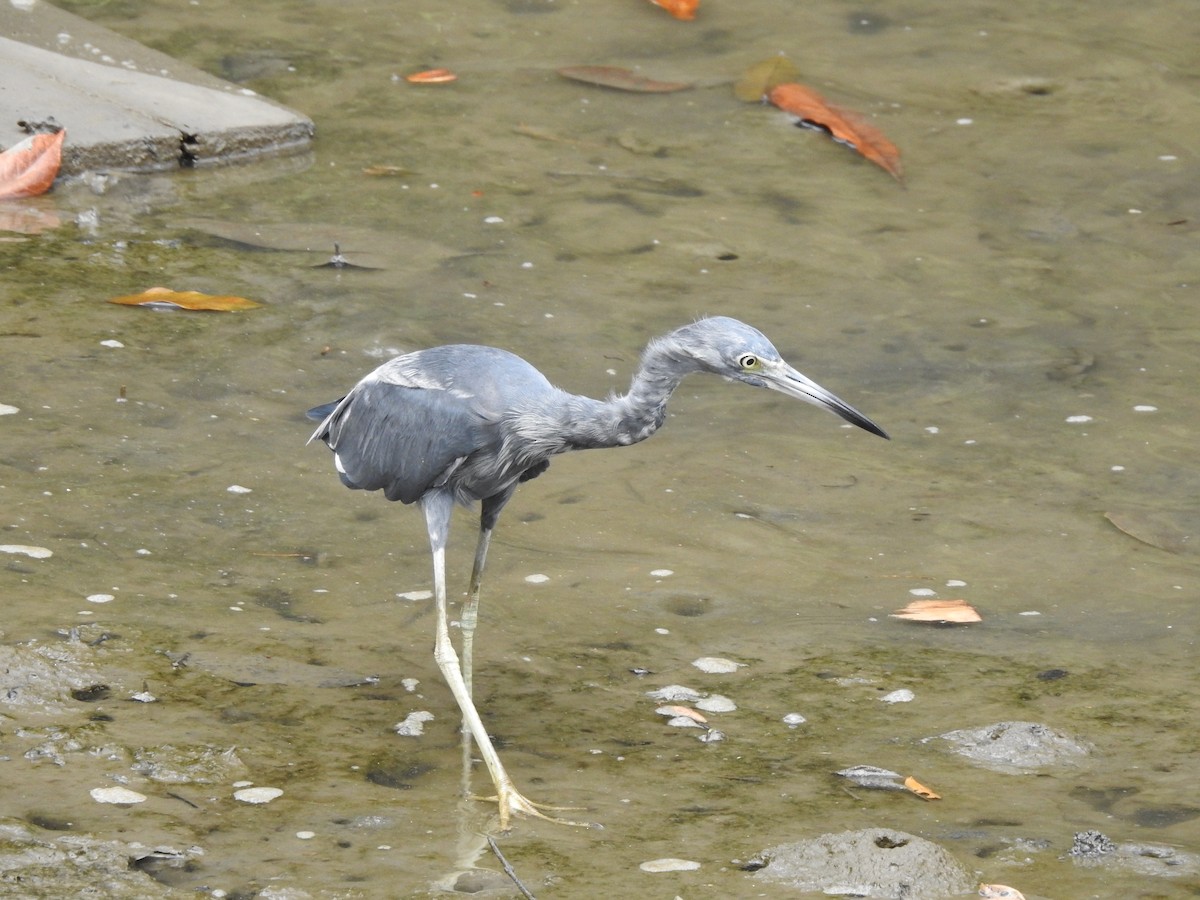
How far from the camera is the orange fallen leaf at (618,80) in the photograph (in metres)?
8.55

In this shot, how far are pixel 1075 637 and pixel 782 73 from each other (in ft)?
16.4

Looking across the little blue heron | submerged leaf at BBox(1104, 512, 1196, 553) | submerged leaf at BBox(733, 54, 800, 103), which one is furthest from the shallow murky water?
the little blue heron

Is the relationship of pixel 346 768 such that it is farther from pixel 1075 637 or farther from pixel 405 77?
pixel 405 77

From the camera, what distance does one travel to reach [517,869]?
3.21 meters

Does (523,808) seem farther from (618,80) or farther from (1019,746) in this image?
(618,80)

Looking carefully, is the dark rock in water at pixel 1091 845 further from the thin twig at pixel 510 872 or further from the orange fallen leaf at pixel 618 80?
the orange fallen leaf at pixel 618 80

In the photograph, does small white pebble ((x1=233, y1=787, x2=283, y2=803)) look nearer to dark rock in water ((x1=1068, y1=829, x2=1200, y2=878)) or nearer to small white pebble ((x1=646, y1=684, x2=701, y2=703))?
small white pebble ((x1=646, y1=684, x2=701, y2=703))

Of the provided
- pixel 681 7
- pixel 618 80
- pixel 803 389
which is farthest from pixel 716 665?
pixel 681 7

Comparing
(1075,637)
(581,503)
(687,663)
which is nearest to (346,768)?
(687,663)

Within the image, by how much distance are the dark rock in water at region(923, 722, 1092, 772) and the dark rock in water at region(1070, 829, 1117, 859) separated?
45 cm

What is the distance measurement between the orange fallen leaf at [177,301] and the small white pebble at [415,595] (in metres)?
2.05

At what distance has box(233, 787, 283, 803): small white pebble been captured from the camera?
339 centimetres

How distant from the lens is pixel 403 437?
3.94 meters

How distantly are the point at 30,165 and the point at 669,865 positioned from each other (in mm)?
5008
